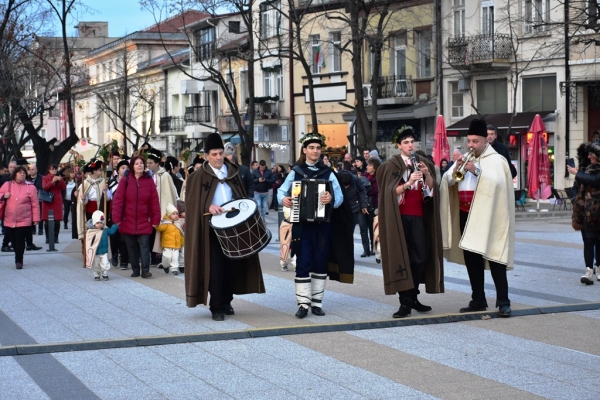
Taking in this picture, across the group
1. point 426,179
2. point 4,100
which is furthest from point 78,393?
point 4,100

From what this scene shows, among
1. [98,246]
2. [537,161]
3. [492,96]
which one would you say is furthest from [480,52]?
[98,246]

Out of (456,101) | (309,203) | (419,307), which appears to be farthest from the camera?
(456,101)

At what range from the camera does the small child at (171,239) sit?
1548 centimetres

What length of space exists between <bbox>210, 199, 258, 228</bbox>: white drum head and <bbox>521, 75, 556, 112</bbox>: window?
89.8 ft

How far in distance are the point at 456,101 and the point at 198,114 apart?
84.4ft

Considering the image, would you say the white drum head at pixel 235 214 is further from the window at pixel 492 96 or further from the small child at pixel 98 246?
the window at pixel 492 96

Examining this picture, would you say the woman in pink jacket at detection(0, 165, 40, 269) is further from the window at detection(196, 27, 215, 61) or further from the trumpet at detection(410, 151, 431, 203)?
the window at detection(196, 27, 215, 61)

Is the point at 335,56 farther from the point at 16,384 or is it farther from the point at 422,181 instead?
the point at 16,384

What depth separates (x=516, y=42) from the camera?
121 feet

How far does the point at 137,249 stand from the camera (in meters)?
15.3

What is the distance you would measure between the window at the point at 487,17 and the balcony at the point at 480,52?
2.34ft

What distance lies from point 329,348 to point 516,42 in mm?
29751

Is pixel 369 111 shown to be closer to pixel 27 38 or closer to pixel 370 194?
pixel 27 38

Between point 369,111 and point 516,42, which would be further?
point 369,111
